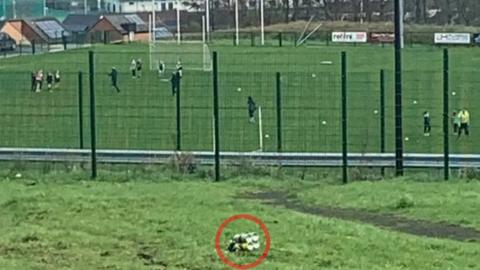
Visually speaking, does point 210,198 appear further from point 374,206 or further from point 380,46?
point 380,46

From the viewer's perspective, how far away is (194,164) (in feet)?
59.8

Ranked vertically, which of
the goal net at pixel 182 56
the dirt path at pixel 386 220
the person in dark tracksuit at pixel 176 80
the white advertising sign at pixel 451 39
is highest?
the white advertising sign at pixel 451 39

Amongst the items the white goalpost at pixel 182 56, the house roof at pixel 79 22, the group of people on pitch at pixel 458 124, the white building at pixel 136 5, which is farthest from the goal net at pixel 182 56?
the white building at pixel 136 5

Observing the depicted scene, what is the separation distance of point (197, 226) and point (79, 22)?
79599 millimetres

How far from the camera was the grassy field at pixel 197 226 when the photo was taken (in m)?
10.4

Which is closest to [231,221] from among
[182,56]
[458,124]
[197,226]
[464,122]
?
[197,226]

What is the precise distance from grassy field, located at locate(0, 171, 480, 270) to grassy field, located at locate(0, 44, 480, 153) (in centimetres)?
749

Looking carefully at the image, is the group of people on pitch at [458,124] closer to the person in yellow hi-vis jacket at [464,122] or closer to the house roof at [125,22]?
the person in yellow hi-vis jacket at [464,122]

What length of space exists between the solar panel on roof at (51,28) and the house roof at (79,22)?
143cm

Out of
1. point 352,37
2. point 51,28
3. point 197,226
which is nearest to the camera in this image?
point 197,226

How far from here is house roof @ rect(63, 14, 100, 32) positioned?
86.9 meters

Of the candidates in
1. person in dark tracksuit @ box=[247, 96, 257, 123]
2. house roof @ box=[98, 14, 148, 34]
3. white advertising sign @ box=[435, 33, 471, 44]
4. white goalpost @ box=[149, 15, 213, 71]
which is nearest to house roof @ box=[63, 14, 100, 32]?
house roof @ box=[98, 14, 148, 34]

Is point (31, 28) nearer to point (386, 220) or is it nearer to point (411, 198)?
point (411, 198)

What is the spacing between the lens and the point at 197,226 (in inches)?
480
